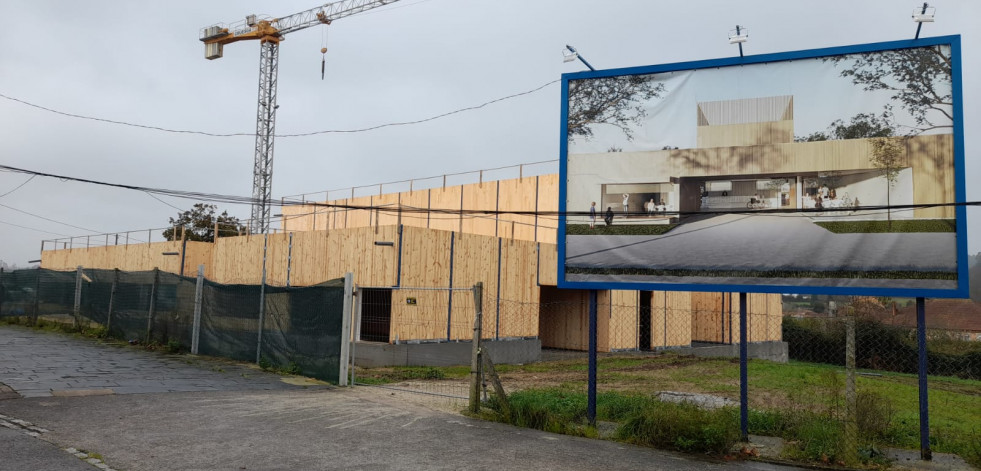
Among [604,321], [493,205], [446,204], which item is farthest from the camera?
[446,204]

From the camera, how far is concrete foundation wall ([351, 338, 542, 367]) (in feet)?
59.7

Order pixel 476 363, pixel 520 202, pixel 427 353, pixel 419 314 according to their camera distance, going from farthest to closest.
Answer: pixel 520 202 < pixel 419 314 < pixel 427 353 < pixel 476 363

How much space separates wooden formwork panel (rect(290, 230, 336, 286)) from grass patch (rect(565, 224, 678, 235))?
12.3 m

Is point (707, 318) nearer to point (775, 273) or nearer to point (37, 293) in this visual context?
point (775, 273)

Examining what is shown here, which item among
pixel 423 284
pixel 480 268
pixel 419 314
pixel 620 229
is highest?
pixel 620 229

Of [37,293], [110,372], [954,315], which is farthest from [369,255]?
[954,315]

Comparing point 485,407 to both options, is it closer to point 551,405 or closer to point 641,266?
point 551,405

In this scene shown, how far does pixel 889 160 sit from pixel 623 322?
19.4 metres

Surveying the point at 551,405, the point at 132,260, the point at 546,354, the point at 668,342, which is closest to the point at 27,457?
the point at 551,405

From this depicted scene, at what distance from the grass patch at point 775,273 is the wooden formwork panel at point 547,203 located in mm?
19659

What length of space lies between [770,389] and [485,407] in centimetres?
936

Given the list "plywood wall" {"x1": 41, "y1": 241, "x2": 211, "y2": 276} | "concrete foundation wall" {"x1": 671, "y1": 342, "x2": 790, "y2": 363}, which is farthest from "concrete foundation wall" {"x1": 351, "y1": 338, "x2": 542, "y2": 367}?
"plywood wall" {"x1": 41, "y1": 241, "x2": 211, "y2": 276}

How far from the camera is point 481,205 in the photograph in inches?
1323

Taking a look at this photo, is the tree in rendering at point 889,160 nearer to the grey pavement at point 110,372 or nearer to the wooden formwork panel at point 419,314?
the grey pavement at point 110,372
